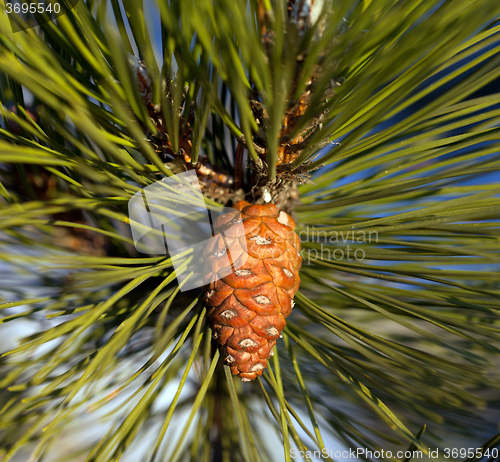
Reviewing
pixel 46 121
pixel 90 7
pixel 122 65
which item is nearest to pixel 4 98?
pixel 46 121

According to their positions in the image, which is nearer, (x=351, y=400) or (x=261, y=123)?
(x=261, y=123)

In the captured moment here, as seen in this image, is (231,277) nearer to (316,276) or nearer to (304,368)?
(316,276)

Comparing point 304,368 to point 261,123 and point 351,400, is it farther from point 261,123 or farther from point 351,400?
point 261,123

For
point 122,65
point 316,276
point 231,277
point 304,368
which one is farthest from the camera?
point 304,368

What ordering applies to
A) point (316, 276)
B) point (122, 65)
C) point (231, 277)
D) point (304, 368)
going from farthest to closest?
point (304, 368), point (316, 276), point (231, 277), point (122, 65)

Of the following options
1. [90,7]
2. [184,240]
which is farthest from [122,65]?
[184,240]

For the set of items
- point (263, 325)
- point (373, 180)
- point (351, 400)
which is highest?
point (373, 180)

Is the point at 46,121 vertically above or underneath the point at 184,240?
above
